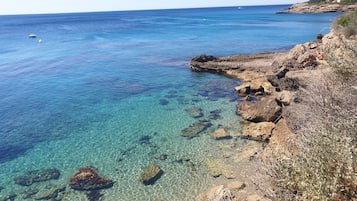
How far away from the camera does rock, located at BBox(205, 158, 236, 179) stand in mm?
13680

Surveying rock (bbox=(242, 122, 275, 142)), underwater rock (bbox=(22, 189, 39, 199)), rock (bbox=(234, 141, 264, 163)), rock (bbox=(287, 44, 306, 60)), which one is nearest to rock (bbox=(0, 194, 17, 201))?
underwater rock (bbox=(22, 189, 39, 199))

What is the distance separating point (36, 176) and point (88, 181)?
9.56 ft

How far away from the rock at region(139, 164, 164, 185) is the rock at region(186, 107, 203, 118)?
262 inches

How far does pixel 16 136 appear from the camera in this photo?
18703 millimetres

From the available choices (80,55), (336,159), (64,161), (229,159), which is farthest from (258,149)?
(80,55)

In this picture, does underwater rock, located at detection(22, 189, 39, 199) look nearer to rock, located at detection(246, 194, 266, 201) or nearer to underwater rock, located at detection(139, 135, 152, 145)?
underwater rock, located at detection(139, 135, 152, 145)

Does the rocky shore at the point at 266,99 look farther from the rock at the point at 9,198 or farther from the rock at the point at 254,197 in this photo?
the rock at the point at 9,198

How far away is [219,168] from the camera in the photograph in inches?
559

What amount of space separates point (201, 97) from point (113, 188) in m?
12.8

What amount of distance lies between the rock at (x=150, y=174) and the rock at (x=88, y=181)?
1.46m

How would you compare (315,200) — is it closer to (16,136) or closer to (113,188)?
(113,188)

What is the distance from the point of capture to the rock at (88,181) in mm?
13352

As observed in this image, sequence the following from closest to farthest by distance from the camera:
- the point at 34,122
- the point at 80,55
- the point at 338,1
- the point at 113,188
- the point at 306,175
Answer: the point at 306,175 → the point at 113,188 → the point at 34,122 → the point at 80,55 → the point at 338,1

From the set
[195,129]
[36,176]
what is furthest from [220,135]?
[36,176]
